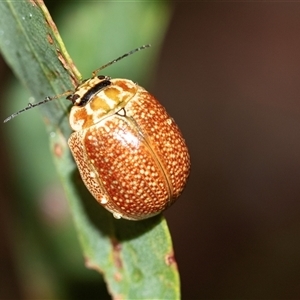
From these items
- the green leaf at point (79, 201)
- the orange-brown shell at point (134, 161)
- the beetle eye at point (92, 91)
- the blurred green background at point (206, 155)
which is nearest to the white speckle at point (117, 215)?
the orange-brown shell at point (134, 161)

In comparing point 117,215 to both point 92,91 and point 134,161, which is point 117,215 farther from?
point 92,91

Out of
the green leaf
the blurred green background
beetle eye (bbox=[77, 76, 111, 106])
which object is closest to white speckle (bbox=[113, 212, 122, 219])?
the green leaf

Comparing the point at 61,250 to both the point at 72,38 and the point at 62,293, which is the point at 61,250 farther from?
the point at 72,38

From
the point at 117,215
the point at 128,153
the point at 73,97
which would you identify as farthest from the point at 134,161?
the point at 73,97

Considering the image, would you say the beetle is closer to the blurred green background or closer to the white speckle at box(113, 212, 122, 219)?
the white speckle at box(113, 212, 122, 219)

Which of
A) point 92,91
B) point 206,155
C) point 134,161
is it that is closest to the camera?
point 134,161

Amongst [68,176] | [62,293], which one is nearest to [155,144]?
[68,176]
